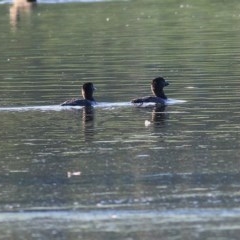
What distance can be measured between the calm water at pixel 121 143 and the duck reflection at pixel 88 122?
0.04 meters

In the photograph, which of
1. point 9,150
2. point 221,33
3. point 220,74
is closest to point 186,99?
point 220,74

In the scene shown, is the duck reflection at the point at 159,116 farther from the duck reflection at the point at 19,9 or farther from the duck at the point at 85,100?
the duck reflection at the point at 19,9

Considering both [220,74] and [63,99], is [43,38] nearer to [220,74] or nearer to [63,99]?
[220,74]

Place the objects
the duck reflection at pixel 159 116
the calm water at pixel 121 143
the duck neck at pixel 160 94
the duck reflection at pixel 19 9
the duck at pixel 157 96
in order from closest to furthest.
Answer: the calm water at pixel 121 143
the duck reflection at pixel 159 116
the duck at pixel 157 96
the duck neck at pixel 160 94
the duck reflection at pixel 19 9

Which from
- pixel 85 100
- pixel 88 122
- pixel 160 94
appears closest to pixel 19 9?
pixel 160 94

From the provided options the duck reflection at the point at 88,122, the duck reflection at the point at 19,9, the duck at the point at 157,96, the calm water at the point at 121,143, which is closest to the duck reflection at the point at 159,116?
the calm water at the point at 121,143

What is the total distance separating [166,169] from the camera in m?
19.6

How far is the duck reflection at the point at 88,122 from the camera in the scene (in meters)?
23.6

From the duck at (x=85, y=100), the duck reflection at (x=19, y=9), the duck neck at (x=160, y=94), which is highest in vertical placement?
the duck at (x=85, y=100)

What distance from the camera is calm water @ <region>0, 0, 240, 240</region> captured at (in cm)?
1623

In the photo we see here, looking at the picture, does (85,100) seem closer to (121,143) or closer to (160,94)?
(160,94)

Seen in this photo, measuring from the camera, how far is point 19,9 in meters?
79.1

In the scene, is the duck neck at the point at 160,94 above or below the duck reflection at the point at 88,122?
below

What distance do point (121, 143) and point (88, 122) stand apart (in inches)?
133
